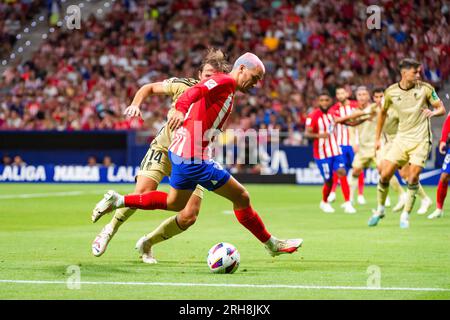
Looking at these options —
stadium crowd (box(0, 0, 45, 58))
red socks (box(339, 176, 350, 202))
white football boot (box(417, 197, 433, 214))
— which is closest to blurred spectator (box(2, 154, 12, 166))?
stadium crowd (box(0, 0, 45, 58))

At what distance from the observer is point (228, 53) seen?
28.3m

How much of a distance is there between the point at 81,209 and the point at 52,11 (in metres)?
19.3

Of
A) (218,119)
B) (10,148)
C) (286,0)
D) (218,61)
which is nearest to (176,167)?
(218,119)

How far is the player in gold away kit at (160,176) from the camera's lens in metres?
9.82

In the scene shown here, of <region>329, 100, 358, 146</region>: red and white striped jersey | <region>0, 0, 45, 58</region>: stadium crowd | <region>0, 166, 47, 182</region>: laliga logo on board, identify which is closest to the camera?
<region>329, 100, 358, 146</region>: red and white striped jersey

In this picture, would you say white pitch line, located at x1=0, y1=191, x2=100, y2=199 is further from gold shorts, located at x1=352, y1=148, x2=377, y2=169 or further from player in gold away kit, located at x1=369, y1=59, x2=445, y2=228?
player in gold away kit, located at x1=369, y1=59, x2=445, y2=228

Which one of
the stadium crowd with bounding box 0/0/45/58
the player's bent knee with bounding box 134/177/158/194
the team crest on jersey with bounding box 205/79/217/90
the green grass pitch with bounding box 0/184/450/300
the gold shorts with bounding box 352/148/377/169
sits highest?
the stadium crowd with bounding box 0/0/45/58

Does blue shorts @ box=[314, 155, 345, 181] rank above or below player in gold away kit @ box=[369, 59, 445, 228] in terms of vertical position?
below

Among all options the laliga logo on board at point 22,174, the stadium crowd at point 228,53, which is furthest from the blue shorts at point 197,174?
the laliga logo on board at point 22,174

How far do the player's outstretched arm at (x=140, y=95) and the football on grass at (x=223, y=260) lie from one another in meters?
1.58

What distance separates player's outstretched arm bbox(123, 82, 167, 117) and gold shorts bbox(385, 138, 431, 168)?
5369mm

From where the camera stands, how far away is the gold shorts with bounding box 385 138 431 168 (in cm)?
1440

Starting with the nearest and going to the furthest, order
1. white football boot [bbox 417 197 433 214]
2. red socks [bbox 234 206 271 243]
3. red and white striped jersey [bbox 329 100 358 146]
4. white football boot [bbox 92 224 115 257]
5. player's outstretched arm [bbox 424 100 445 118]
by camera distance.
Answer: red socks [bbox 234 206 271 243] < white football boot [bbox 92 224 115 257] < player's outstretched arm [bbox 424 100 445 118] < white football boot [bbox 417 197 433 214] < red and white striped jersey [bbox 329 100 358 146]
